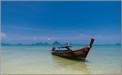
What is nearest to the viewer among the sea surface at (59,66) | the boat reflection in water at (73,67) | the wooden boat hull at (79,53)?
the boat reflection in water at (73,67)

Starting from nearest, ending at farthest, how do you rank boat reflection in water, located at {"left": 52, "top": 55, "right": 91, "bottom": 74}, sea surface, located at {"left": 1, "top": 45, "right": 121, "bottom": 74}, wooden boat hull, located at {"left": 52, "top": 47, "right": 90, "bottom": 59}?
boat reflection in water, located at {"left": 52, "top": 55, "right": 91, "bottom": 74}
sea surface, located at {"left": 1, "top": 45, "right": 121, "bottom": 74}
wooden boat hull, located at {"left": 52, "top": 47, "right": 90, "bottom": 59}

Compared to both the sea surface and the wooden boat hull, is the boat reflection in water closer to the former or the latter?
the sea surface

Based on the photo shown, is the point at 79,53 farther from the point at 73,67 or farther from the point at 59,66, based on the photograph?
the point at 73,67

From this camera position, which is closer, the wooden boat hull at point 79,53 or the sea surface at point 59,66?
the sea surface at point 59,66

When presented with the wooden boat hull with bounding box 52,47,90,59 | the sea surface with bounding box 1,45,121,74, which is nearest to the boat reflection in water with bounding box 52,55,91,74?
the sea surface with bounding box 1,45,121,74

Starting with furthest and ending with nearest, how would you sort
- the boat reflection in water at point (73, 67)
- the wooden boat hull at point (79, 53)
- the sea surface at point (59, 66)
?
the wooden boat hull at point (79, 53)
the sea surface at point (59, 66)
the boat reflection in water at point (73, 67)

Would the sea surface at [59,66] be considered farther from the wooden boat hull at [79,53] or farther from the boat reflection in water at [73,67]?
the wooden boat hull at [79,53]

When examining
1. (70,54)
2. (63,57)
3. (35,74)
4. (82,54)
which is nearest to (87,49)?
(82,54)

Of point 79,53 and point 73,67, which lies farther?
point 79,53

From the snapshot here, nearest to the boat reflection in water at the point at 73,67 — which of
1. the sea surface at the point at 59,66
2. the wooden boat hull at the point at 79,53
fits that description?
the sea surface at the point at 59,66

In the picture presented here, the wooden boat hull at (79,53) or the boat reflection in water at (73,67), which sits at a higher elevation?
the wooden boat hull at (79,53)

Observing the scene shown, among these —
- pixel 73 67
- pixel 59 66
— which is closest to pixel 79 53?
pixel 59 66

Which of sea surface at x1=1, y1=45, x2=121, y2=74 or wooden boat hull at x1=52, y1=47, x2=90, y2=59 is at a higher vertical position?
wooden boat hull at x1=52, y1=47, x2=90, y2=59

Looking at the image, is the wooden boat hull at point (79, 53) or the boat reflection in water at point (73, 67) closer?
the boat reflection in water at point (73, 67)
